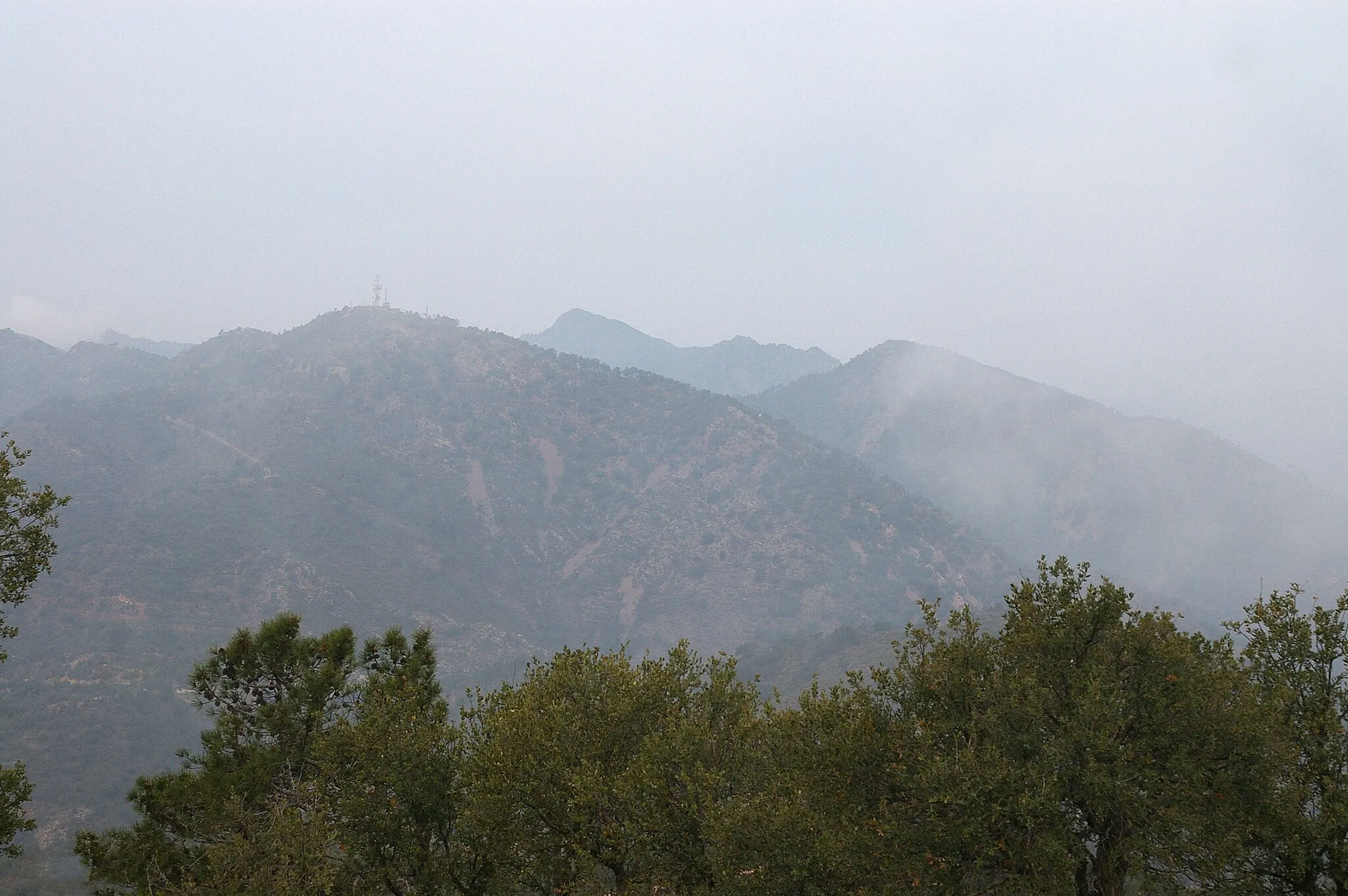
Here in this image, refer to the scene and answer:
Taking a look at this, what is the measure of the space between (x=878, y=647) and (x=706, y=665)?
13700 cm

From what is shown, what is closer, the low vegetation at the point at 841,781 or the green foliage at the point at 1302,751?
the low vegetation at the point at 841,781

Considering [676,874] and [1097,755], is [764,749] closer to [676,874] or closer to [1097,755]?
[676,874]

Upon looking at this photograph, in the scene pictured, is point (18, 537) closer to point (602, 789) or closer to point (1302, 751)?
point (602, 789)

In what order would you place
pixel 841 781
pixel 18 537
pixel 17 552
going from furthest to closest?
pixel 18 537, pixel 17 552, pixel 841 781

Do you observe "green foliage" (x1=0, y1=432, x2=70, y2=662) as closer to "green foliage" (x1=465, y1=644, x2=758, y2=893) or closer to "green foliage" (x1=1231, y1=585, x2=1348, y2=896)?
"green foliage" (x1=465, y1=644, x2=758, y2=893)

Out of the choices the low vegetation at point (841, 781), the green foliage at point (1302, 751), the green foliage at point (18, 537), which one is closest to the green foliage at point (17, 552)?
the green foliage at point (18, 537)

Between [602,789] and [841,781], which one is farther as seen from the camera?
[841,781]

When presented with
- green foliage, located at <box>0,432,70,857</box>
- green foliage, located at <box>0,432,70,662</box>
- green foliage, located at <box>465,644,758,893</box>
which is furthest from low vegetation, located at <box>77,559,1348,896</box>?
green foliage, located at <box>0,432,70,662</box>

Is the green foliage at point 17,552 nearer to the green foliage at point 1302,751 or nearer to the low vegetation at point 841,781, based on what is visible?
the low vegetation at point 841,781

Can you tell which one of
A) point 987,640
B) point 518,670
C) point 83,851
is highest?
point 987,640

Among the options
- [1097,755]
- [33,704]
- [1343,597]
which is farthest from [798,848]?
[33,704]

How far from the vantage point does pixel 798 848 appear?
19969mm

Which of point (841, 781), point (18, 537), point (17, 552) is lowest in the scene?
point (841, 781)

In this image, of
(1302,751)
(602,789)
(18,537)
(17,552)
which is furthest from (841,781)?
(18,537)
